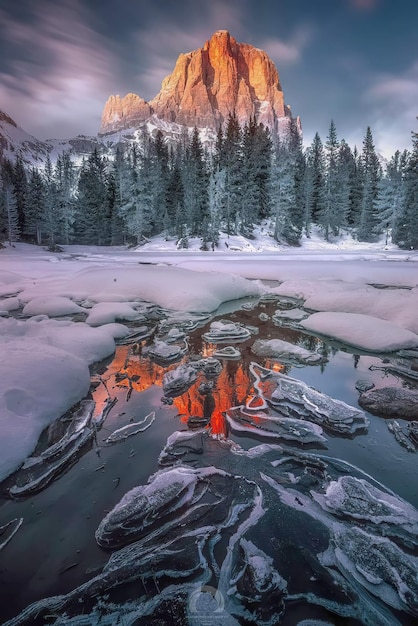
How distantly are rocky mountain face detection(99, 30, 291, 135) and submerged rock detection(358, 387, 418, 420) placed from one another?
183 metres

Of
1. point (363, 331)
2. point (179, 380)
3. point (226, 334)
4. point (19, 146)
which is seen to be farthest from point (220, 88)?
point (179, 380)

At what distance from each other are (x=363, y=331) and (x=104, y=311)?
7955mm

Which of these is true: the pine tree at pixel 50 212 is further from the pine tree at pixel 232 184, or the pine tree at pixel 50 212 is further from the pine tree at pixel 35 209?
the pine tree at pixel 232 184

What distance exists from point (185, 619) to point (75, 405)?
399cm

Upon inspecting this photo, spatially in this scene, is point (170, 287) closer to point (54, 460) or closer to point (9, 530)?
point (54, 460)

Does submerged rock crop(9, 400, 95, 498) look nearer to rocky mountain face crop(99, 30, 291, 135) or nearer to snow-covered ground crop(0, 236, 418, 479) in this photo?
snow-covered ground crop(0, 236, 418, 479)

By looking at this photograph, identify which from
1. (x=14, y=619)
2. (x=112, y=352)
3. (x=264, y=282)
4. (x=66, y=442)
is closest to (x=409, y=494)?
(x=14, y=619)

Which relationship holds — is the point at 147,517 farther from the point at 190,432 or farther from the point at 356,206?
the point at 356,206

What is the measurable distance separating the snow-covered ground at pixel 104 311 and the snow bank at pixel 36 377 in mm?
14

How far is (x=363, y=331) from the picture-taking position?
29.5 feet

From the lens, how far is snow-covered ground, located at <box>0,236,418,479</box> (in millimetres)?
5238

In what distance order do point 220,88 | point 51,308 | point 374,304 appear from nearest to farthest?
1. point 374,304
2. point 51,308
3. point 220,88

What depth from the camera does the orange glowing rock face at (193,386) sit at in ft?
18.9

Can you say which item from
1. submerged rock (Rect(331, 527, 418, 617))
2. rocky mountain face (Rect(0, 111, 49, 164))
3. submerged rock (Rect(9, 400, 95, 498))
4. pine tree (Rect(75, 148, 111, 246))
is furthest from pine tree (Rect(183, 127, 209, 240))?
rocky mountain face (Rect(0, 111, 49, 164))
